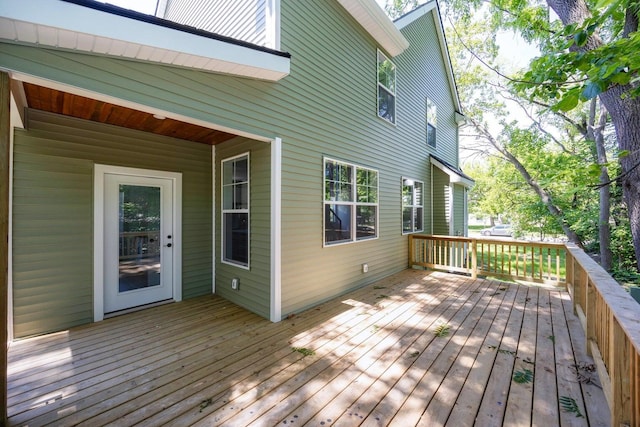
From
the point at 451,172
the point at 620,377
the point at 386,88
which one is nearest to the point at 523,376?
the point at 620,377

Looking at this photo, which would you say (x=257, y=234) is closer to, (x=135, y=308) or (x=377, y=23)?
(x=135, y=308)

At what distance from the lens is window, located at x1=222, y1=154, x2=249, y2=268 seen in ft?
13.8

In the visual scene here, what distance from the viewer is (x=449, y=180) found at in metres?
8.15

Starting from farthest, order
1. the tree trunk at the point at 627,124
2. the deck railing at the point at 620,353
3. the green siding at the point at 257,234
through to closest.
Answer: the green siding at the point at 257,234 < the tree trunk at the point at 627,124 < the deck railing at the point at 620,353

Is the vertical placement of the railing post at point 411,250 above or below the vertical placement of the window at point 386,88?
below

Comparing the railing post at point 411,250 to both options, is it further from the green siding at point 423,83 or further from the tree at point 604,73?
the tree at point 604,73

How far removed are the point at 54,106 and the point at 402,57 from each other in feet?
→ 22.9

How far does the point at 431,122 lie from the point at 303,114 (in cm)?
610

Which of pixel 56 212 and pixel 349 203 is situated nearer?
pixel 56 212

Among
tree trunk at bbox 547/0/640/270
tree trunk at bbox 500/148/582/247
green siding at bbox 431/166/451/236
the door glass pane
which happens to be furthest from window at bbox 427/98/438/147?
the door glass pane

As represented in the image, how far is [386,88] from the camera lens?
20.6 ft

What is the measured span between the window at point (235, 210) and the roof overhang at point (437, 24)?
17.7ft

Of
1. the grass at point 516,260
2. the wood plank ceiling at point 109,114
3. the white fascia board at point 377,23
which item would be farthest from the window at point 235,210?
the grass at point 516,260

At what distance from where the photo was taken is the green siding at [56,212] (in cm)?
312
